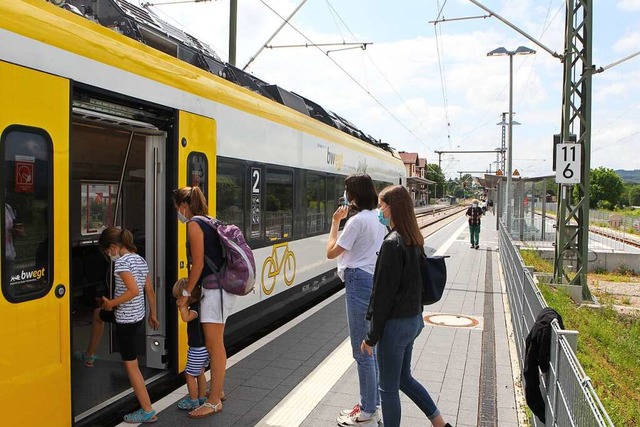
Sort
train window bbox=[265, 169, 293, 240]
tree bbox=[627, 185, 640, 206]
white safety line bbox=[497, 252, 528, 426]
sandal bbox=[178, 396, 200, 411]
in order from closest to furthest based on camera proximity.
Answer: sandal bbox=[178, 396, 200, 411] < white safety line bbox=[497, 252, 528, 426] < train window bbox=[265, 169, 293, 240] < tree bbox=[627, 185, 640, 206]

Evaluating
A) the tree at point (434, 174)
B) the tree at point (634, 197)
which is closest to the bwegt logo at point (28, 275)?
the tree at point (434, 174)

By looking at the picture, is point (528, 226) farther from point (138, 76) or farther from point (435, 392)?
point (138, 76)

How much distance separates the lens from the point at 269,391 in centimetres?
523

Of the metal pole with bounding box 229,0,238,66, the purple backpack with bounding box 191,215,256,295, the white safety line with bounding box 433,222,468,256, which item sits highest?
the metal pole with bounding box 229,0,238,66

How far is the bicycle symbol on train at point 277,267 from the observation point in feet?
22.8

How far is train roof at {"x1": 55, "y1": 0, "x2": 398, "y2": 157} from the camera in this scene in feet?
16.9

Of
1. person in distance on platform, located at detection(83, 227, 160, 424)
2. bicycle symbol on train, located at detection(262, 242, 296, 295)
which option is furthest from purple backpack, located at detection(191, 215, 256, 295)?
bicycle symbol on train, located at detection(262, 242, 296, 295)

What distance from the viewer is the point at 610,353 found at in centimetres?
855

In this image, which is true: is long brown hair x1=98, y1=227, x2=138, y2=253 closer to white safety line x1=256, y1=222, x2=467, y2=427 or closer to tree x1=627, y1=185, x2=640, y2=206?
white safety line x1=256, y1=222, x2=467, y2=427

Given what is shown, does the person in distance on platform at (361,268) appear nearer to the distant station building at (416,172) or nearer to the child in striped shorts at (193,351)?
the child in striped shorts at (193,351)

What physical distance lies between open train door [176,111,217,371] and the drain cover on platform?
13.4ft

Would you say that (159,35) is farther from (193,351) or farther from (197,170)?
(193,351)

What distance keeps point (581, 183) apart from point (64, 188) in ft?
34.0

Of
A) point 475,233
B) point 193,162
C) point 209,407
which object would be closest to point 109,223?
point 193,162
